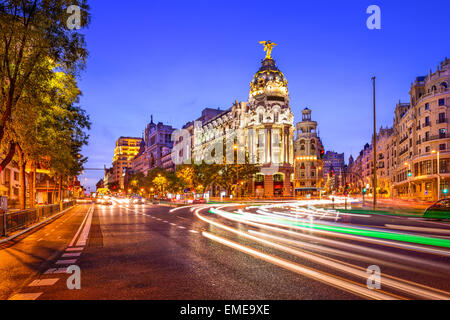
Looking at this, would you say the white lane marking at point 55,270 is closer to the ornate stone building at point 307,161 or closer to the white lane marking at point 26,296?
the white lane marking at point 26,296

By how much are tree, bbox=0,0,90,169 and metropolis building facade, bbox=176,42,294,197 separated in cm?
7933

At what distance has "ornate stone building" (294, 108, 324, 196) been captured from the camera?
386 ft

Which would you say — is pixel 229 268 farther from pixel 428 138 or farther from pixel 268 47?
pixel 268 47

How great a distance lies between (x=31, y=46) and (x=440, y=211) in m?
27.2

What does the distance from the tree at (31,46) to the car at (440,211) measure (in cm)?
2512

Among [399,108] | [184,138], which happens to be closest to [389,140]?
[399,108]

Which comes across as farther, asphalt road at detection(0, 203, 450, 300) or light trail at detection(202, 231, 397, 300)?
asphalt road at detection(0, 203, 450, 300)

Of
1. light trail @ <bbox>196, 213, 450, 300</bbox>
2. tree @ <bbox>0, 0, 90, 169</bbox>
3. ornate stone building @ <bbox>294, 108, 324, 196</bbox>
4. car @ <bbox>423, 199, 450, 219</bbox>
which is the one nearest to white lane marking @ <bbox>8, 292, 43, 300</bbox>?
light trail @ <bbox>196, 213, 450, 300</bbox>

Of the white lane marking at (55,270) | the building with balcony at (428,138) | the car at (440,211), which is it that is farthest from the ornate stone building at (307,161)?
the white lane marking at (55,270)

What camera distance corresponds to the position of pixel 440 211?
24016mm

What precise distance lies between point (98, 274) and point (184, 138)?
453 ft

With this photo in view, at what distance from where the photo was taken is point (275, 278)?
7.37m

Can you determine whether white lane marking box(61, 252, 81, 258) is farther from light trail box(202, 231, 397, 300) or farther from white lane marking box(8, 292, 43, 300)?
light trail box(202, 231, 397, 300)
